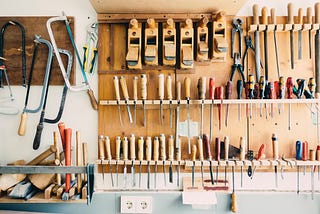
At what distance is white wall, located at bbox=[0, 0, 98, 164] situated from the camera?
181cm

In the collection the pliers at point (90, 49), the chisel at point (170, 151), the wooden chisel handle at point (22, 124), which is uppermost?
the pliers at point (90, 49)

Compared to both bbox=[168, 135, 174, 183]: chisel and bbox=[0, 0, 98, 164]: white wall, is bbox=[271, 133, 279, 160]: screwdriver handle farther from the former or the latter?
bbox=[0, 0, 98, 164]: white wall

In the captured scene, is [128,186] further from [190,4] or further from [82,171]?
[190,4]

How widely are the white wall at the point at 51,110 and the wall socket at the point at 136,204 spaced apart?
1.05 ft

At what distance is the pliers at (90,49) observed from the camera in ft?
5.94

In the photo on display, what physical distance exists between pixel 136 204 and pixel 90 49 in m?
0.96

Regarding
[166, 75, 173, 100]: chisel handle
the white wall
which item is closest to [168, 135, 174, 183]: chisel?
[166, 75, 173, 100]: chisel handle

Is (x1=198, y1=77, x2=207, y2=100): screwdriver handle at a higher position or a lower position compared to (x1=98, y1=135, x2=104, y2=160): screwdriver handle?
higher

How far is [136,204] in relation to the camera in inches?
69.9

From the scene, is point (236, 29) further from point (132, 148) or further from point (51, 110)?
point (51, 110)

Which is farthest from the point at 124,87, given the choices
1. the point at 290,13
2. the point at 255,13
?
the point at 290,13

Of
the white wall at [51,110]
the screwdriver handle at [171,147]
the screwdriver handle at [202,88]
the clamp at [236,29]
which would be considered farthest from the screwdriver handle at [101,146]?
the clamp at [236,29]

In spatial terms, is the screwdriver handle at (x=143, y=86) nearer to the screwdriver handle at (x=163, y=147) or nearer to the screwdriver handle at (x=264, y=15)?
the screwdriver handle at (x=163, y=147)

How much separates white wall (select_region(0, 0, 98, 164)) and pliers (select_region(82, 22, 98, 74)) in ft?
0.11
